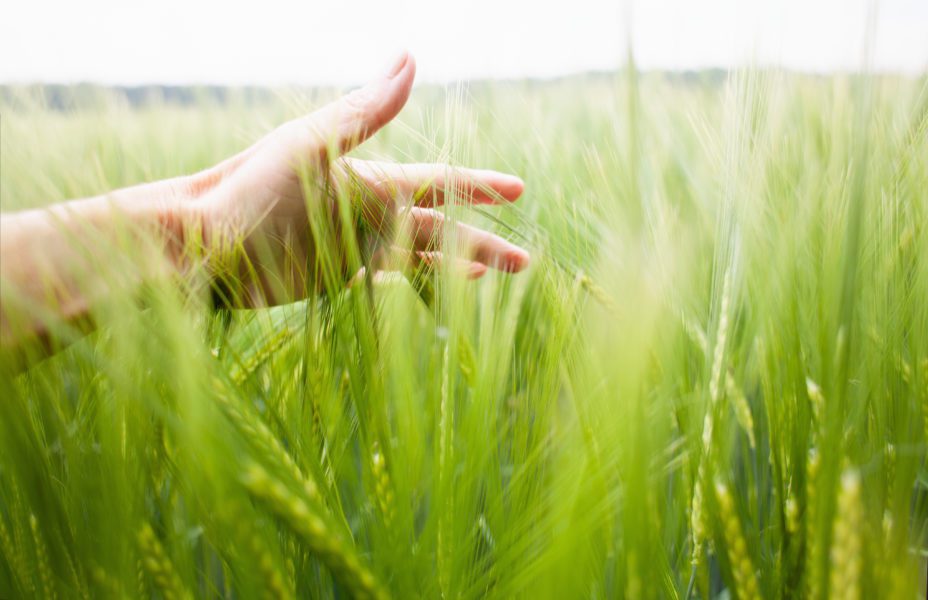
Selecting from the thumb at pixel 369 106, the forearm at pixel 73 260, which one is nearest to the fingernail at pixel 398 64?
the thumb at pixel 369 106

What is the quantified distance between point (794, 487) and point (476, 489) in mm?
206

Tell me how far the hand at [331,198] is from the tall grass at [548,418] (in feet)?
0.13

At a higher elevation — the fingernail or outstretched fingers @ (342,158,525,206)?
the fingernail

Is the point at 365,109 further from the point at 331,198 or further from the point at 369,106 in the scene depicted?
the point at 331,198

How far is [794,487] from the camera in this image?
0.41 meters

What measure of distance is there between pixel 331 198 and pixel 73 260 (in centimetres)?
22

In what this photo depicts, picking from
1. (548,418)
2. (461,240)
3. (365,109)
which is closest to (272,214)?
(365,109)

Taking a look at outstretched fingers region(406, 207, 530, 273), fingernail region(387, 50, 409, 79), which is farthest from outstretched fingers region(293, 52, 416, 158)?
outstretched fingers region(406, 207, 530, 273)

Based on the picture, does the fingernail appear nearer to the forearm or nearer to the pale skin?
the pale skin

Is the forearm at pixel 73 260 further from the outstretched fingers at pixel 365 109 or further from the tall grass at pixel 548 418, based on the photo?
the outstretched fingers at pixel 365 109

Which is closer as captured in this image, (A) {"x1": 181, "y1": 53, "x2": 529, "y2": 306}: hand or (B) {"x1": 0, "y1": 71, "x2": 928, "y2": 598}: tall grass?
(B) {"x1": 0, "y1": 71, "x2": 928, "y2": 598}: tall grass

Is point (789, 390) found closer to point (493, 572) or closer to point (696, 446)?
point (696, 446)

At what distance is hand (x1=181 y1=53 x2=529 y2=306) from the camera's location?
1.63ft

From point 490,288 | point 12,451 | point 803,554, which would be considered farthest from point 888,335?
point 12,451
